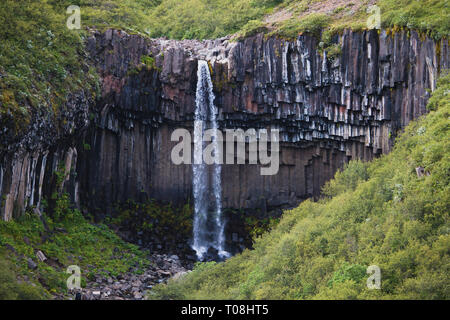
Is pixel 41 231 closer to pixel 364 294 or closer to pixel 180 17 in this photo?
pixel 364 294

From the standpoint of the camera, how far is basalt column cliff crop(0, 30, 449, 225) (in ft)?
90.0

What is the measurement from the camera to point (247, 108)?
32594mm

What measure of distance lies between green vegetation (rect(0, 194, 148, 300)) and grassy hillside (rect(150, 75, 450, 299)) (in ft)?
14.7

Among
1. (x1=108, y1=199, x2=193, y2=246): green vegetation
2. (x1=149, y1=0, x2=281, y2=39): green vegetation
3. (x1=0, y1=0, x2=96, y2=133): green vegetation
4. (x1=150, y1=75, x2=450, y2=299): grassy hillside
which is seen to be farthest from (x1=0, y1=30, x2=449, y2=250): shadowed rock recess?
(x1=149, y1=0, x2=281, y2=39): green vegetation

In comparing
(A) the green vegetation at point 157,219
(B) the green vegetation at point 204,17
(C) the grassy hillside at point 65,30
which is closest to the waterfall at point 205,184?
(A) the green vegetation at point 157,219

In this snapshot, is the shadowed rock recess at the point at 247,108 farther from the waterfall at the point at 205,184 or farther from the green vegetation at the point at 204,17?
the green vegetation at the point at 204,17

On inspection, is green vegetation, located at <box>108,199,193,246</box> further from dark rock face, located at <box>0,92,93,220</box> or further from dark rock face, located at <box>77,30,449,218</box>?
dark rock face, located at <box>0,92,93,220</box>

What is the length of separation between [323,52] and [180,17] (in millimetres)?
19615

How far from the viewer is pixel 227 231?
1334 inches

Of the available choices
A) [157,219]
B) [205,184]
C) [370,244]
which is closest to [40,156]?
[157,219]

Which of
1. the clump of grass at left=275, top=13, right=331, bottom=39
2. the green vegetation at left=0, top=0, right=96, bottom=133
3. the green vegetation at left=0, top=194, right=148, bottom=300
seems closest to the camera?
the green vegetation at left=0, top=194, right=148, bottom=300

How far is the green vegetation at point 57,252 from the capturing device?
18.6 meters

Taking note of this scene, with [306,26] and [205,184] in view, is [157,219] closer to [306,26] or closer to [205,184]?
[205,184]
